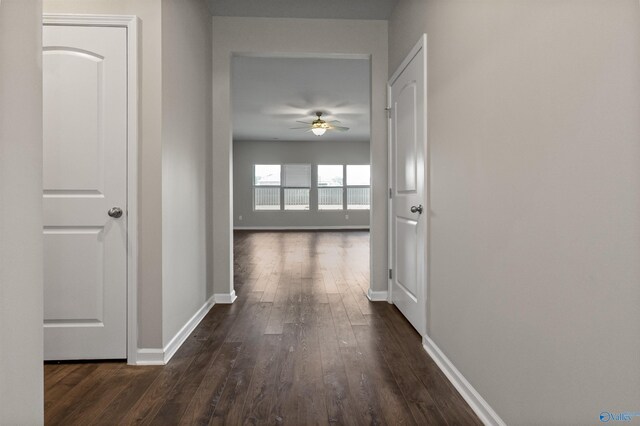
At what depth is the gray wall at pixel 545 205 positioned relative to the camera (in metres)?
1.03

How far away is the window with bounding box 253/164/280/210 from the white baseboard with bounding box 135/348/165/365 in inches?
390

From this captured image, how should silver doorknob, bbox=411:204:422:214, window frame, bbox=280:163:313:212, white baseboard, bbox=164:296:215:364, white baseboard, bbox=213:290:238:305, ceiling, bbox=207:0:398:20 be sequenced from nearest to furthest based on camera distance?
white baseboard, bbox=164:296:215:364
silver doorknob, bbox=411:204:422:214
ceiling, bbox=207:0:398:20
white baseboard, bbox=213:290:238:305
window frame, bbox=280:163:313:212

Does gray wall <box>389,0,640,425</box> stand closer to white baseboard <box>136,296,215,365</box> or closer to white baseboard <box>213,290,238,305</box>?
white baseboard <box>136,296,215,365</box>

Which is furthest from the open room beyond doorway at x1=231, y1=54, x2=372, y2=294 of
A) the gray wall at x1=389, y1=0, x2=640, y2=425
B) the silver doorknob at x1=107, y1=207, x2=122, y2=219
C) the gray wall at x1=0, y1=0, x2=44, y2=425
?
the gray wall at x1=0, y1=0, x2=44, y2=425

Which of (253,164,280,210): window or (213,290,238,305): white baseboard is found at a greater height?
(253,164,280,210): window

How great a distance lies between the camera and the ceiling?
3.46m

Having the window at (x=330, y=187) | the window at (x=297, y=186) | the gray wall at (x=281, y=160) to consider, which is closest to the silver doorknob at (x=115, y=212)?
the gray wall at (x=281, y=160)

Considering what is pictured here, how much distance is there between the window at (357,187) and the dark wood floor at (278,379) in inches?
356

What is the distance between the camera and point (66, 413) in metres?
1.81

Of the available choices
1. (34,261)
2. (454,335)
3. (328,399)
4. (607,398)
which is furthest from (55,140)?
(607,398)

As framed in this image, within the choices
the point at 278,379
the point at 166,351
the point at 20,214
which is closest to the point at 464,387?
the point at 278,379

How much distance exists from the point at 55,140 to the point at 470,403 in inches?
102

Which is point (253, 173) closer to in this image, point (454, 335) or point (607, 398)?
point (454, 335)

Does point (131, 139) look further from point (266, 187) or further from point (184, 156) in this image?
point (266, 187)
